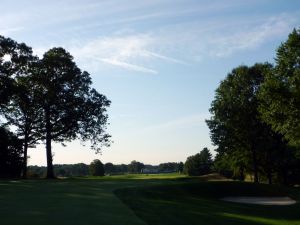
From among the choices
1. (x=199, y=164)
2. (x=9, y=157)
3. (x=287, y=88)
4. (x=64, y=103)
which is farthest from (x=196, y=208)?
(x=199, y=164)

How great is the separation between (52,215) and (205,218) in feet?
27.6

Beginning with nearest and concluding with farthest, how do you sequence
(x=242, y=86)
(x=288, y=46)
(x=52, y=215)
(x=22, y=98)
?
(x=52, y=215)
(x=288, y=46)
(x=22, y=98)
(x=242, y=86)

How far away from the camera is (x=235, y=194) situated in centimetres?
4397

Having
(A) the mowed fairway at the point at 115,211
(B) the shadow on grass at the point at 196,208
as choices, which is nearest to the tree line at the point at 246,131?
(B) the shadow on grass at the point at 196,208

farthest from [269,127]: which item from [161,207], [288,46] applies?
[161,207]

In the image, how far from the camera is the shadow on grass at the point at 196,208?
69.9 feet

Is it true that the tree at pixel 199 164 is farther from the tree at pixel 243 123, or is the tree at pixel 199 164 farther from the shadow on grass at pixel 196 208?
the shadow on grass at pixel 196 208

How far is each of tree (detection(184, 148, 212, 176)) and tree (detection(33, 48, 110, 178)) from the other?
71.2 m

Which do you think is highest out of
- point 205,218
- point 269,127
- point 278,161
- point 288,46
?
point 288,46

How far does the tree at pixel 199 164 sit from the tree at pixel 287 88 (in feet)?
272

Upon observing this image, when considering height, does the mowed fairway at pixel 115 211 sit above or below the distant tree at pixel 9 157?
below

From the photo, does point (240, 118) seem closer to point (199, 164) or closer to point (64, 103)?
point (64, 103)

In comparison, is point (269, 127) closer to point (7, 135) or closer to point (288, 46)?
point (288, 46)

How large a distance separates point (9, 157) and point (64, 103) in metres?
16.5
